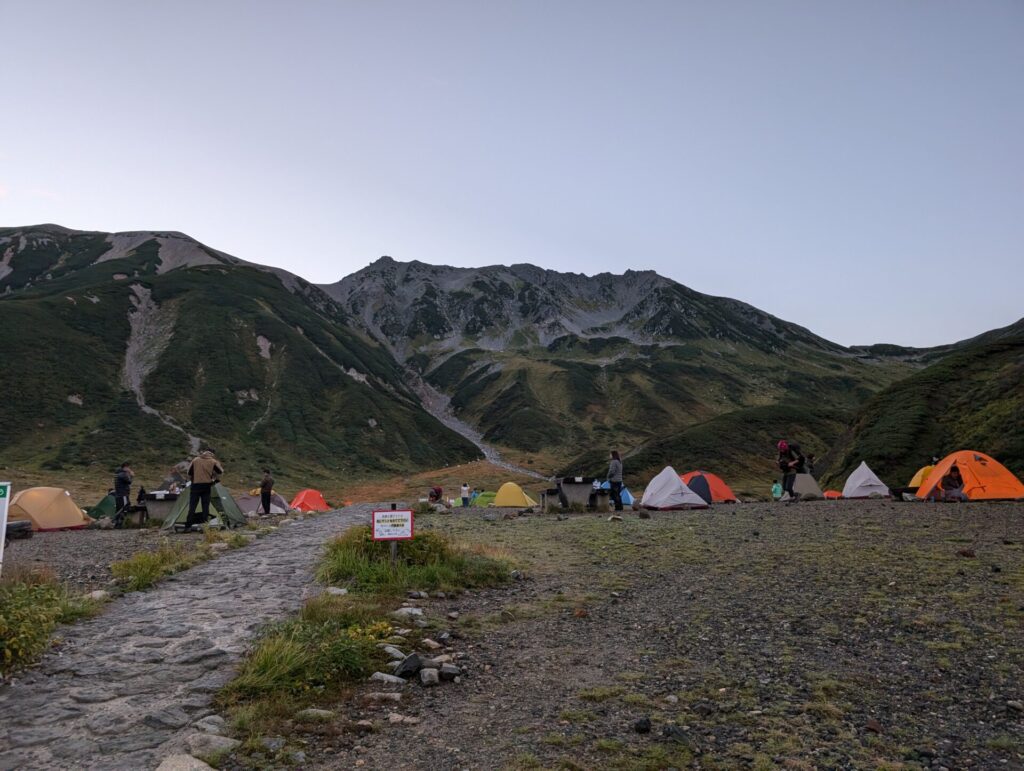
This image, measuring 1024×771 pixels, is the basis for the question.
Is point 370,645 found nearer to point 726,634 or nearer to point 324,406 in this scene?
point 726,634

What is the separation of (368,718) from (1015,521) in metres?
19.4

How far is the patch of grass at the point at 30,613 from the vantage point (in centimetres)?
651

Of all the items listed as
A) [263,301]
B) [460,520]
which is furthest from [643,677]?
[263,301]

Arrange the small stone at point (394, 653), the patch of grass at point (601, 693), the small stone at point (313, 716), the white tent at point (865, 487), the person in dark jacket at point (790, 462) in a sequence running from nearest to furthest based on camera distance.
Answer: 1. the small stone at point (313, 716)
2. the patch of grass at point (601, 693)
3. the small stone at point (394, 653)
4. the person in dark jacket at point (790, 462)
5. the white tent at point (865, 487)

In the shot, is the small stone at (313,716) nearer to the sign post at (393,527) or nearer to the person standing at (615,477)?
the sign post at (393,527)

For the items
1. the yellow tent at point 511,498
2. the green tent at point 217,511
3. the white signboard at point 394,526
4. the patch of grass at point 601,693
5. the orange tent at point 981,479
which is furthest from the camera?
the yellow tent at point 511,498

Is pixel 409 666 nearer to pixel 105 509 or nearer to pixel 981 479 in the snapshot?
pixel 981 479

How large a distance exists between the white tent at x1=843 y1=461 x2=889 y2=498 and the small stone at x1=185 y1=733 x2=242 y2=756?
32880 millimetres

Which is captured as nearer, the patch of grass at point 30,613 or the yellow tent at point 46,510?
the patch of grass at point 30,613

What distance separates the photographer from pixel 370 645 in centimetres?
738

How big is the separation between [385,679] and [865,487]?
31826mm

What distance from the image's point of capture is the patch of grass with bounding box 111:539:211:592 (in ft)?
35.7

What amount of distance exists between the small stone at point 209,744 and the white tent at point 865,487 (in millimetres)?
32880

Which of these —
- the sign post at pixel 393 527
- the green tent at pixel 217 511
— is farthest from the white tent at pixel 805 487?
the green tent at pixel 217 511
